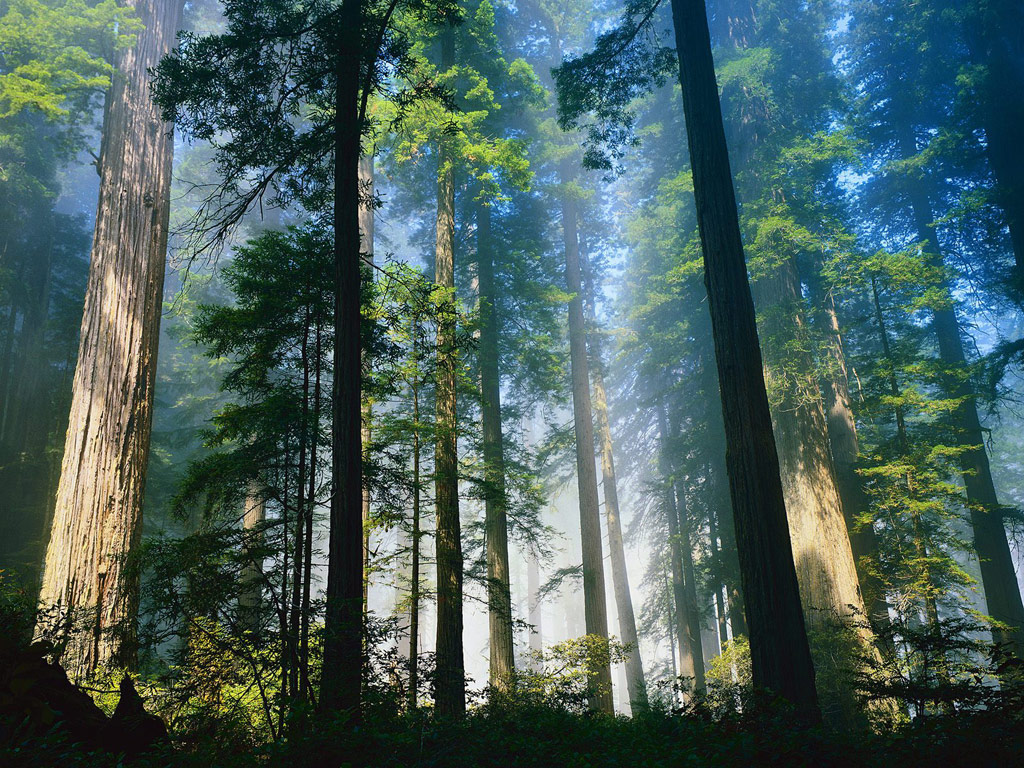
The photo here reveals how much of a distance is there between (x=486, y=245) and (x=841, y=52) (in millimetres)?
14482

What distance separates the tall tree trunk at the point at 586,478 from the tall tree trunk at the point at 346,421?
7.33m

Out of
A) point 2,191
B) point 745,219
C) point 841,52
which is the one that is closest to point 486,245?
point 745,219

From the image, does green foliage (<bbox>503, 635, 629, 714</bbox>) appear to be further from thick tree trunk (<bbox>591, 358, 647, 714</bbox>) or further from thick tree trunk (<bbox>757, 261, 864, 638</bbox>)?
thick tree trunk (<bbox>591, 358, 647, 714</bbox>)

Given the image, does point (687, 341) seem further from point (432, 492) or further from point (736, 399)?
point (736, 399)

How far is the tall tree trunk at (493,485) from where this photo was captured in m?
10.4

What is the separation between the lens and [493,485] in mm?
9641

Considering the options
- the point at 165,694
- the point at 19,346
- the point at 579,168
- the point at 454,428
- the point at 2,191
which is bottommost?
the point at 165,694

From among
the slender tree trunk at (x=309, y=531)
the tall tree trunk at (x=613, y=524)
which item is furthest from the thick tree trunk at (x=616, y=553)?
the slender tree trunk at (x=309, y=531)

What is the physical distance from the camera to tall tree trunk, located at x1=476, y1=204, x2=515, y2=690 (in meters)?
10.4

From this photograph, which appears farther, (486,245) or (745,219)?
(486,245)

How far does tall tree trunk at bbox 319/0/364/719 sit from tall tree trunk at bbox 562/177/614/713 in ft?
24.0

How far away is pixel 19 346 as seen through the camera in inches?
789

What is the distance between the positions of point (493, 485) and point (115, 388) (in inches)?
223

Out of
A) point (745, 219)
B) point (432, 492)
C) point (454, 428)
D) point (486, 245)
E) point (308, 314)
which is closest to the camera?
point (308, 314)
